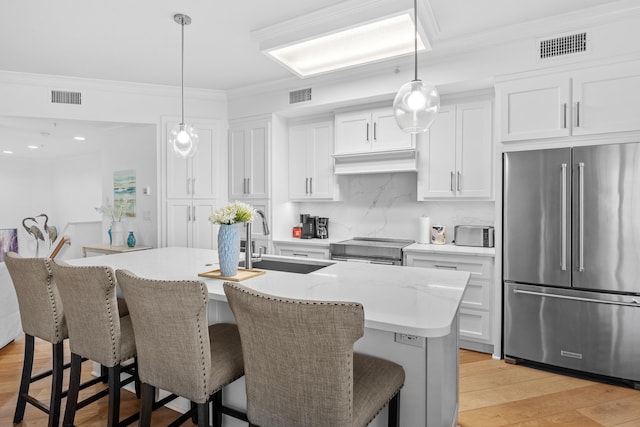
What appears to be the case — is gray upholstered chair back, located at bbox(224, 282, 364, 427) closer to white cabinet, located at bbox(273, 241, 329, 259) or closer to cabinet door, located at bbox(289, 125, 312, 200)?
white cabinet, located at bbox(273, 241, 329, 259)

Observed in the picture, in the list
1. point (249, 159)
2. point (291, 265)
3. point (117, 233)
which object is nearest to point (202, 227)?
point (249, 159)

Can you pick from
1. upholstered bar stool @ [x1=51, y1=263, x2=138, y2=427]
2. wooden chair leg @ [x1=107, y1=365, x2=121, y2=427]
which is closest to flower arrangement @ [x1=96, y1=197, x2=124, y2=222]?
upholstered bar stool @ [x1=51, y1=263, x2=138, y2=427]

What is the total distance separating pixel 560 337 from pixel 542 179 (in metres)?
1.21

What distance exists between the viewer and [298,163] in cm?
444

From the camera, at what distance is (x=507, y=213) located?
Result: 301 cm

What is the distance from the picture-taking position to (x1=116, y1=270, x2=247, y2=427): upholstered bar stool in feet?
4.50

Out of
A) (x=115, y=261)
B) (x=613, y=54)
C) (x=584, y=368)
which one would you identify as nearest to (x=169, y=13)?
(x=115, y=261)

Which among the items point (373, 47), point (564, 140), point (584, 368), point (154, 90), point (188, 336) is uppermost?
point (154, 90)

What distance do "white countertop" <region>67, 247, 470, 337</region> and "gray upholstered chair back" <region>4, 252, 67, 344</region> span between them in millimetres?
430

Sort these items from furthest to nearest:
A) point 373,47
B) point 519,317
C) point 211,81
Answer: point 211,81
point 519,317
point 373,47

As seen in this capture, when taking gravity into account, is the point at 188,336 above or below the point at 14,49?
below

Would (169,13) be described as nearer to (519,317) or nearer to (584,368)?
(519,317)

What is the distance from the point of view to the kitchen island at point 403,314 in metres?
1.35

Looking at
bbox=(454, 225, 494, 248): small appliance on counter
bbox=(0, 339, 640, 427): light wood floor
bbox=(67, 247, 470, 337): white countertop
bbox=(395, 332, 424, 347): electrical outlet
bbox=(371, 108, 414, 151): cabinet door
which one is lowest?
bbox=(0, 339, 640, 427): light wood floor
